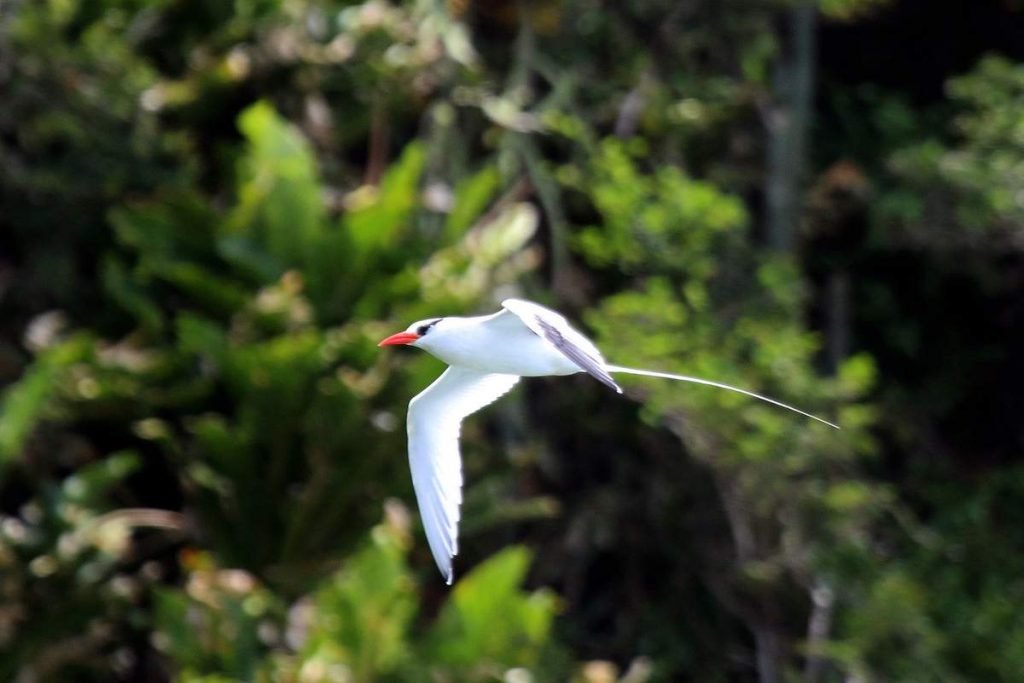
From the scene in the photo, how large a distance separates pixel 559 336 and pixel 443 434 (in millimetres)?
1404

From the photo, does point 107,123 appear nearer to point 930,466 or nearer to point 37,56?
point 37,56

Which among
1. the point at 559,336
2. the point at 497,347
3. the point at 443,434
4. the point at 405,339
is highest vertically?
the point at 559,336

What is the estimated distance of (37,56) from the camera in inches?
426

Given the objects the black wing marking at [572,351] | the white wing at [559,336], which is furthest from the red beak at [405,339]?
the black wing marking at [572,351]

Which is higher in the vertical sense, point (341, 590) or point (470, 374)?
point (470, 374)

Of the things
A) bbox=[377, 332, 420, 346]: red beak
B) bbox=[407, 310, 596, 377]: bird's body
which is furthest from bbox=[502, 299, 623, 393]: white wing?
bbox=[377, 332, 420, 346]: red beak

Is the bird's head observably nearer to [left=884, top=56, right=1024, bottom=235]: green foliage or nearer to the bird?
the bird

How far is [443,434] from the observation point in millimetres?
7270

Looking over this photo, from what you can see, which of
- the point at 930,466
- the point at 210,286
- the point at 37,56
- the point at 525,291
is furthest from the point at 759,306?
the point at 37,56

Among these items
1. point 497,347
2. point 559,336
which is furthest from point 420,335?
point 559,336

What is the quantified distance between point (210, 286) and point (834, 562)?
3.49 m

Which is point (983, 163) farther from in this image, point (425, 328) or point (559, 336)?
point (559, 336)

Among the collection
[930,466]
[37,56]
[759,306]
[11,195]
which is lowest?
[930,466]

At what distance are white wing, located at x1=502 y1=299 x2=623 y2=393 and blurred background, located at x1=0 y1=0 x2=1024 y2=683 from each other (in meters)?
3.04
